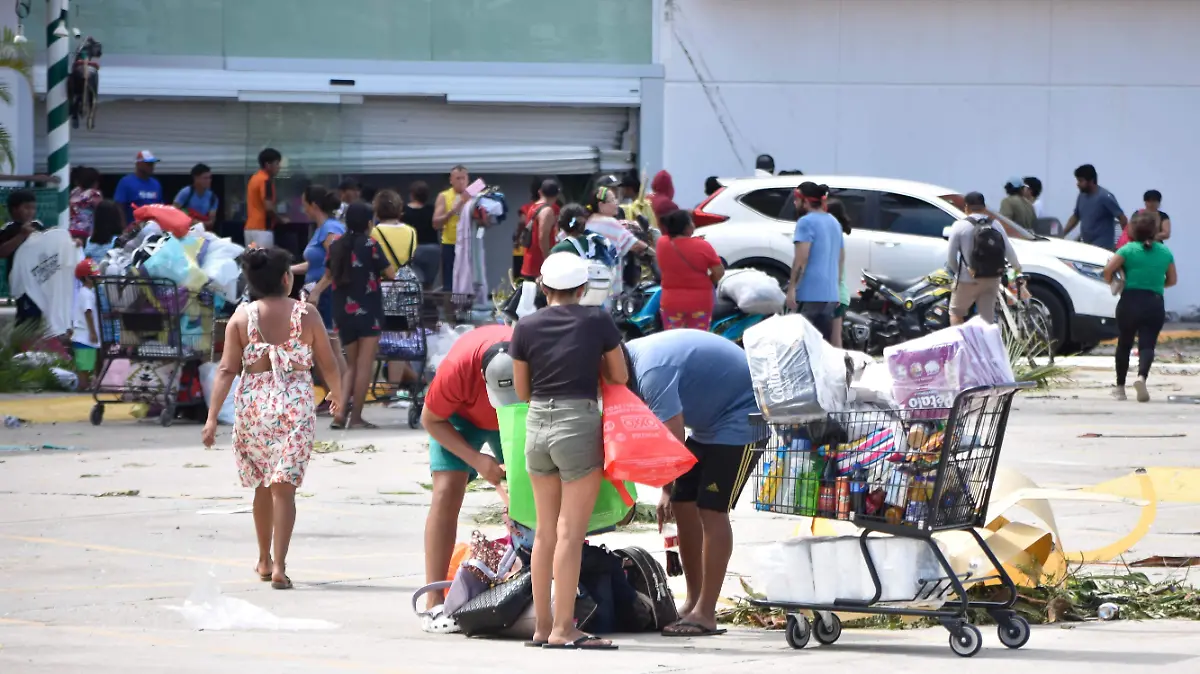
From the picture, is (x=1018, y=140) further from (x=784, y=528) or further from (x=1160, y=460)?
(x=784, y=528)

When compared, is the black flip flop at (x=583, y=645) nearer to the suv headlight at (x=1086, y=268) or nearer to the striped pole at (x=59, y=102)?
the striped pole at (x=59, y=102)

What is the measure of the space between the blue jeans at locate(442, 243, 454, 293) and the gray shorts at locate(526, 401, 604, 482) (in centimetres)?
1407

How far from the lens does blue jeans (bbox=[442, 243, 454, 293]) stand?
68.0ft

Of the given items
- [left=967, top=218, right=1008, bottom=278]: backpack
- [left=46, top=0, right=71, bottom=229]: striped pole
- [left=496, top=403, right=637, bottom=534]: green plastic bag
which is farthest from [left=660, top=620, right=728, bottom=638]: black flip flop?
[left=46, top=0, right=71, bottom=229]: striped pole

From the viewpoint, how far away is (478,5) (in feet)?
77.5

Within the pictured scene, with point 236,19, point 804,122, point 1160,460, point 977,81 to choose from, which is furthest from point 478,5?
point 1160,460

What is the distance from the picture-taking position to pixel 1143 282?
51.4ft

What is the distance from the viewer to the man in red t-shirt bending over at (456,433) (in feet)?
23.7

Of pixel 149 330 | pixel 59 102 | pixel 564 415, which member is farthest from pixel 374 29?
pixel 564 415

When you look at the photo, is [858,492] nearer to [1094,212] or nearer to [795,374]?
[795,374]

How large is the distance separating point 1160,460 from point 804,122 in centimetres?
1311

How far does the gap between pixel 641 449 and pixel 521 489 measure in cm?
71

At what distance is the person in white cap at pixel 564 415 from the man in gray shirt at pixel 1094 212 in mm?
16710

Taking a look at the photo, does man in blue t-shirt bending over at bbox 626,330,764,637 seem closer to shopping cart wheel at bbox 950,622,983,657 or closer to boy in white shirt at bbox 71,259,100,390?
shopping cart wheel at bbox 950,622,983,657
